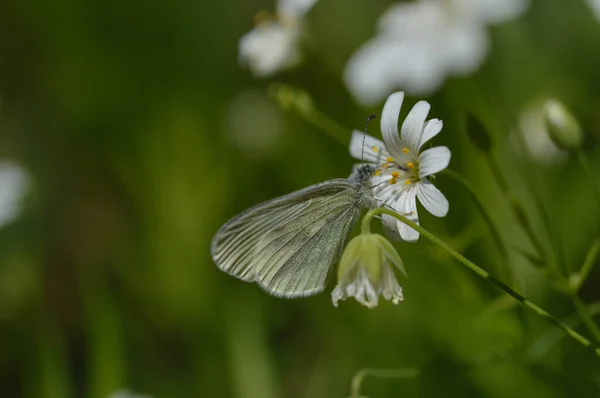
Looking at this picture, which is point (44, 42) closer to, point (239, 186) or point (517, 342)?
point (239, 186)

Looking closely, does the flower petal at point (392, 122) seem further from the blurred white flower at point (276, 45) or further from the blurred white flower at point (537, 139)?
the blurred white flower at point (537, 139)

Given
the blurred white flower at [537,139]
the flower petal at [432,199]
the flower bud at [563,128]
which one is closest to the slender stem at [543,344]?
the flower bud at [563,128]

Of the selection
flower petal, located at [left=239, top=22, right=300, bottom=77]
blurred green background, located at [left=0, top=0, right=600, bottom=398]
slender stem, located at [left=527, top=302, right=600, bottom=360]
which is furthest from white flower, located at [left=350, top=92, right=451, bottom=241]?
flower petal, located at [left=239, top=22, right=300, bottom=77]

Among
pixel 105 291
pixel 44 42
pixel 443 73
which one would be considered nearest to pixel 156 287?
pixel 105 291

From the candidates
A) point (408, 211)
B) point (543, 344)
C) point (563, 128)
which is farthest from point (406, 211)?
point (543, 344)

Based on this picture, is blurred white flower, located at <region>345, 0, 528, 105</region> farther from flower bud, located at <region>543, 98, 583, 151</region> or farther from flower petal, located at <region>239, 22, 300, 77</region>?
flower bud, located at <region>543, 98, 583, 151</region>

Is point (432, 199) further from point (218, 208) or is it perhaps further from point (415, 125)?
point (218, 208)
